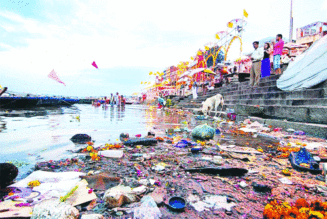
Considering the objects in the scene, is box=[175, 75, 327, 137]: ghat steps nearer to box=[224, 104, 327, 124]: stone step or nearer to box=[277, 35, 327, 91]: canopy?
box=[224, 104, 327, 124]: stone step

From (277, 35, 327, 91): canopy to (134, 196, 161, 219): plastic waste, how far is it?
6.78 m

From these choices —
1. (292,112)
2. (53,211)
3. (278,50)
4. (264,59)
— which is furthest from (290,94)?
(53,211)

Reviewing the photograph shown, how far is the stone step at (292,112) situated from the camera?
508 centimetres

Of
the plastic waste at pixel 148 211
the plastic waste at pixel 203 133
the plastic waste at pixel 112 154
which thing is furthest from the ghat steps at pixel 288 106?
the plastic waste at pixel 148 211

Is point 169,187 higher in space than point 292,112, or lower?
lower

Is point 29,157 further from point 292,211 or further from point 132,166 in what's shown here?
point 292,211

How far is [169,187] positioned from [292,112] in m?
5.94

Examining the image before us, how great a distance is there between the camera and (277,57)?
8859 mm

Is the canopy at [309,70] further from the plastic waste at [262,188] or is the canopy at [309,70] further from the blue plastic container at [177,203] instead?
the blue plastic container at [177,203]

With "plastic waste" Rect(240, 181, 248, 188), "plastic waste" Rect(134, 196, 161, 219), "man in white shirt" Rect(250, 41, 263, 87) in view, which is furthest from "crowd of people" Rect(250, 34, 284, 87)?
"plastic waste" Rect(134, 196, 161, 219)

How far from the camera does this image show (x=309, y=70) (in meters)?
6.43

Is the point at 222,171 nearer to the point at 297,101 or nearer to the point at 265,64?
the point at 297,101

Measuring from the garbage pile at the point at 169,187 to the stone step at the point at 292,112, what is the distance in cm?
255

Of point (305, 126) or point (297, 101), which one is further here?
point (297, 101)
